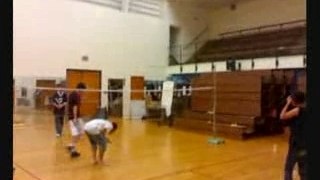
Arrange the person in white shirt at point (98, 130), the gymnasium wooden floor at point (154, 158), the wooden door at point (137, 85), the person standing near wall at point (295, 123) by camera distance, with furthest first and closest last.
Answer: the wooden door at point (137, 85), the person in white shirt at point (98, 130), the gymnasium wooden floor at point (154, 158), the person standing near wall at point (295, 123)

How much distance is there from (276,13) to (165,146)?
38.0 ft

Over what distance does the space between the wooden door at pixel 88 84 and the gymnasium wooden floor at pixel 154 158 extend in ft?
13.0

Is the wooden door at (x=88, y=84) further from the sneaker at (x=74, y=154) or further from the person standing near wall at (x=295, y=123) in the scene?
the person standing near wall at (x=295, y=123)

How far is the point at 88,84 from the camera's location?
15.6m

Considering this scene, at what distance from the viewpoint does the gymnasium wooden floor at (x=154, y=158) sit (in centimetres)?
596

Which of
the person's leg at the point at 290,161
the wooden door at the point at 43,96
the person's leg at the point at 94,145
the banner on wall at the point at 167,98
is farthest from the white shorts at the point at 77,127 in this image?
the wooden door at the point at 43,96

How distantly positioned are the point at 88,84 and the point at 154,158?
8.95 m

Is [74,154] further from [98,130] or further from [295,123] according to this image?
[295,123]

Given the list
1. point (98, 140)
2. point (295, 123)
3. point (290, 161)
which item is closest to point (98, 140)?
point (98, 140)

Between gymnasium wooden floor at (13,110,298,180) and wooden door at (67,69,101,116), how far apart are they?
13.0ft

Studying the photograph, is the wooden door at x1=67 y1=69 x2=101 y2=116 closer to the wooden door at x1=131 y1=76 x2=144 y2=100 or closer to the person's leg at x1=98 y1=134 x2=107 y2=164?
the wooden door at x1=131 y1=76 x2=144 y2=100

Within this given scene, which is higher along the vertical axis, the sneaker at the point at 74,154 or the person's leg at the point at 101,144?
the person's leg at the point at 101,144

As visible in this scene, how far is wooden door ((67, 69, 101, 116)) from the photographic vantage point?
48.9ft
